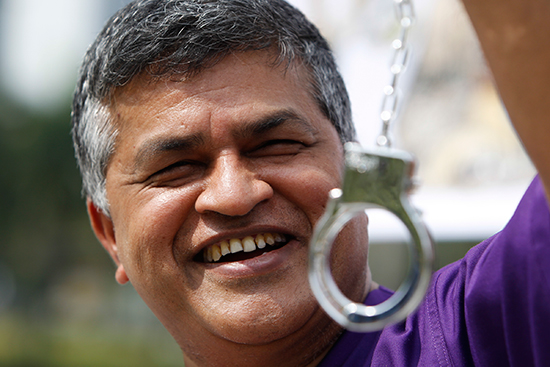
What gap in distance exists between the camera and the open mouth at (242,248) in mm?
1738

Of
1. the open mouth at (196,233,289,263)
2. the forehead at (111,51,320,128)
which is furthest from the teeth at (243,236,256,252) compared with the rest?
the forehead at (111,51,320,128)

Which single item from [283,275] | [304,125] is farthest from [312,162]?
[283,275]

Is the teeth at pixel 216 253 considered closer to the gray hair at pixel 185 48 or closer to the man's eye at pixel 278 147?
the man's eye at pixel 278 147

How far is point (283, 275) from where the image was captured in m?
1.67

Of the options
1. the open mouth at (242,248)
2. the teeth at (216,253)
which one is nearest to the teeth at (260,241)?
the open mouth at (242,248)

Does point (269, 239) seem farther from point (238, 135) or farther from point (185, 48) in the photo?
point (185, 48)

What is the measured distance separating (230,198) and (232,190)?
0.09ft

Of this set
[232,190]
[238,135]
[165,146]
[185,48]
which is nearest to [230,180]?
[232,190]

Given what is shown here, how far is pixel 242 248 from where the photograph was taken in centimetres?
174

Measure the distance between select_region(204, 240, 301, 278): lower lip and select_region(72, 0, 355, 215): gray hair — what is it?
549 mm

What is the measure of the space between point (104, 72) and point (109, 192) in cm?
43

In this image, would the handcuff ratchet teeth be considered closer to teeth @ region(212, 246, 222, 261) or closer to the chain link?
the chain link

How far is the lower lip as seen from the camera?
1673 millimetres

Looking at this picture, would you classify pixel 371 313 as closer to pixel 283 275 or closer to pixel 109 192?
pixel 283 275
